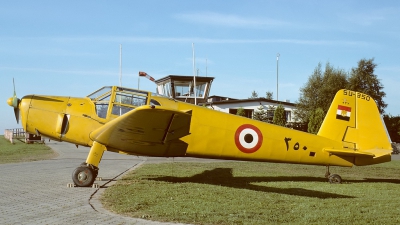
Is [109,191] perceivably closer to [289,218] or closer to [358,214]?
[289,218]

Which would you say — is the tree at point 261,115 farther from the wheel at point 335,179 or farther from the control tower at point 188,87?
the wheel at point 335,179

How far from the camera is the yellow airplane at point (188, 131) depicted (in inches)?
359

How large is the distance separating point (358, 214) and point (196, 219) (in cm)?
293

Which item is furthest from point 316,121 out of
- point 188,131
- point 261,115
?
point 188,131

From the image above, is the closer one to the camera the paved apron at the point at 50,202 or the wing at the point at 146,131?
the paved apron at the point at 50,202

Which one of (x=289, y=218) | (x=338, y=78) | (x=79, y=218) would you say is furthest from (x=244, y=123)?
(x=338, y=78)

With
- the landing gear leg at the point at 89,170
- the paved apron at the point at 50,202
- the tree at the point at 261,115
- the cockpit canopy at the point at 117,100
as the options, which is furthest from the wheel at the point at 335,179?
the tree at the point at 261,115

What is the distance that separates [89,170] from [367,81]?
157ft

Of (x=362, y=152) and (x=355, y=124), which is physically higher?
(x=355, y=124)

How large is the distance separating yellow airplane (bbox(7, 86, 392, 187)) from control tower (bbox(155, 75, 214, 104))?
115 ft

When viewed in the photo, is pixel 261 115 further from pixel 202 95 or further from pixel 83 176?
pixel 83 176

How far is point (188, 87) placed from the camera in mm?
47375

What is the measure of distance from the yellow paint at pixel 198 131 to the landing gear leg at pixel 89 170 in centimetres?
3

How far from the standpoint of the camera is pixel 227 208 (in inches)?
275
